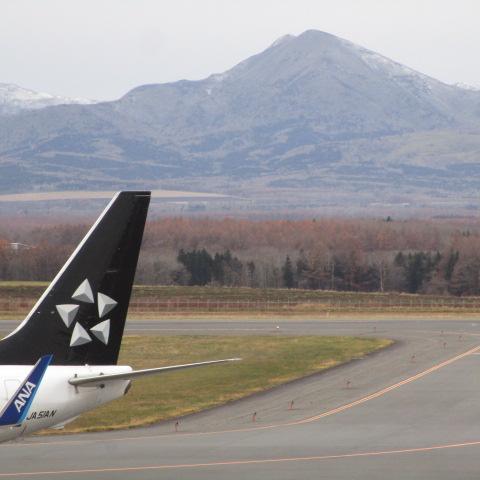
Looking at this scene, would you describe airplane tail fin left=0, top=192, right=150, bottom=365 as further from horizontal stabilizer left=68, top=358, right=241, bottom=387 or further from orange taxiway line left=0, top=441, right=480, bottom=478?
orange taxiway line left=0, top=441, right=480, bottom=478

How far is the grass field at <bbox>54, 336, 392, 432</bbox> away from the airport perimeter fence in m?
33.0

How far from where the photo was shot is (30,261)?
19212cm

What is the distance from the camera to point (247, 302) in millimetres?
130875

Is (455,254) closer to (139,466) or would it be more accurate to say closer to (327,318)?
(327,318)

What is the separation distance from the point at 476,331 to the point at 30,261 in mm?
108856

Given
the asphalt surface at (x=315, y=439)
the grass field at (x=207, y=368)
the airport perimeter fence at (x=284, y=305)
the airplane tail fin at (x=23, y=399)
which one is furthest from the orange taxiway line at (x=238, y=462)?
the airport perimeter fence at (x=284, y=305)

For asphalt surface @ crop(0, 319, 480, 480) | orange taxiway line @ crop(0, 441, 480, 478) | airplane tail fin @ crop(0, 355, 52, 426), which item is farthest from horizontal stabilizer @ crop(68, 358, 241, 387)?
orange taxiway line @ crop(0, 441, 480, 478)

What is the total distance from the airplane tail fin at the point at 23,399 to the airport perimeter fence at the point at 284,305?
8430 cm

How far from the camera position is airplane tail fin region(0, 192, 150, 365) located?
30.2 m

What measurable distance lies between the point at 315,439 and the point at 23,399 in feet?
54.5

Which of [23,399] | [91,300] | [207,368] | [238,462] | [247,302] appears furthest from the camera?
[247,302]

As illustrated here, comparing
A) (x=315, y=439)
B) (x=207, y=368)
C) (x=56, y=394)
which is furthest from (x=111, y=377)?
(x=207, y=368)

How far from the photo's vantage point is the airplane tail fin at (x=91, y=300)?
99.1ft

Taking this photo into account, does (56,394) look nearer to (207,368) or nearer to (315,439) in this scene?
(315,439)
